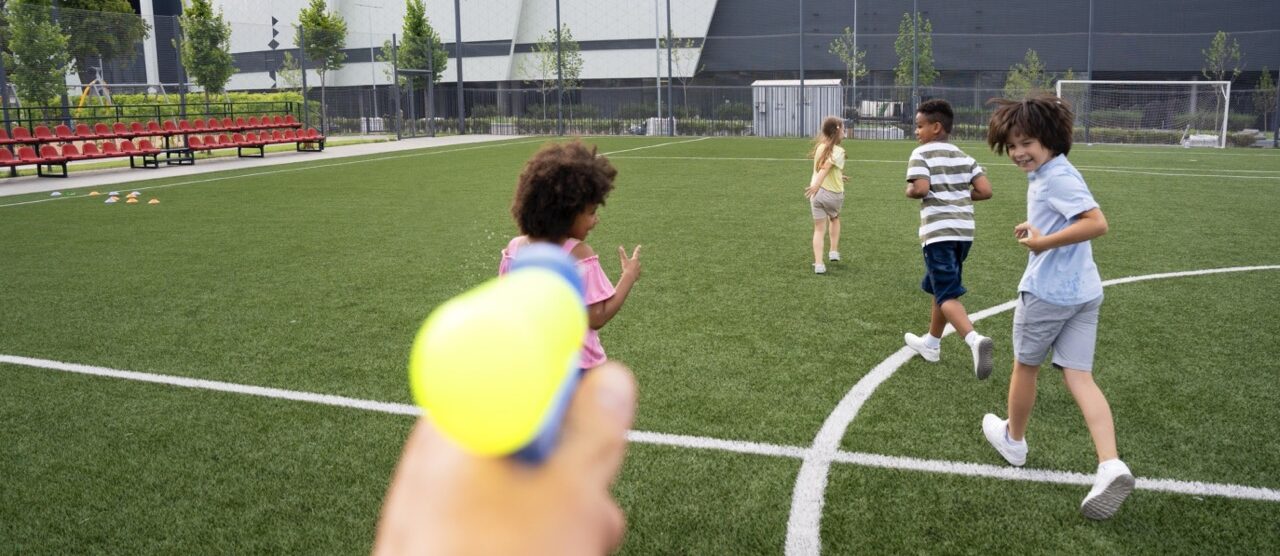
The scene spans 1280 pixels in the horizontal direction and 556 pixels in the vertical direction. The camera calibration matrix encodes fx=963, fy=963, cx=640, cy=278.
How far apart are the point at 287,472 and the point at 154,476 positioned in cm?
58

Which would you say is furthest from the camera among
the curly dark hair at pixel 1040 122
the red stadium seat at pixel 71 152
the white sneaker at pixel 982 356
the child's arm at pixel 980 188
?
the red stadium seat at pixel 71 152

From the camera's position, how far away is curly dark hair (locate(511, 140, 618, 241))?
8.29 feet

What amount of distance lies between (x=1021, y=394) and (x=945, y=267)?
179 centimetres

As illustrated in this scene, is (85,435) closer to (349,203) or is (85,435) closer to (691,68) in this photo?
(349,203)

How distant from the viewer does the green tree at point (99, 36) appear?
22234mm

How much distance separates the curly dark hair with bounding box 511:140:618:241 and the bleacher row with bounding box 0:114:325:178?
19337 mm

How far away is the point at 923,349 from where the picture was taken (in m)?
6.03

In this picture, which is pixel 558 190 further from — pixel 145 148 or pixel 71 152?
pixel 145 148

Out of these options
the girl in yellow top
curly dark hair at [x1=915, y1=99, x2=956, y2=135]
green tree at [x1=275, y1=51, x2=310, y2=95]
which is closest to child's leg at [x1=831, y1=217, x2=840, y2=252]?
the girl in yellow top

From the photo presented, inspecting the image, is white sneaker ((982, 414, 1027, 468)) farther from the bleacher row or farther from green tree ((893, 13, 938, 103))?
green tree ((893, 13, 938, 103))

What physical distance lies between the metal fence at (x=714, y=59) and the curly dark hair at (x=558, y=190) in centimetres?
2729

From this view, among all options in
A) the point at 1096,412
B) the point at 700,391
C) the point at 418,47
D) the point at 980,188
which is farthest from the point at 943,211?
the point at 418,47

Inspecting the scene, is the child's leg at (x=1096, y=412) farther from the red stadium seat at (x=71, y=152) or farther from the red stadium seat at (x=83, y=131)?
the red stadium seat at (x=83, y=131)

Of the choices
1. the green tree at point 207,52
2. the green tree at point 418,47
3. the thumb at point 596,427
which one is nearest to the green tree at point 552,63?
the green tree at point 418,47
